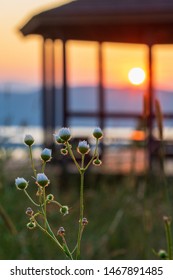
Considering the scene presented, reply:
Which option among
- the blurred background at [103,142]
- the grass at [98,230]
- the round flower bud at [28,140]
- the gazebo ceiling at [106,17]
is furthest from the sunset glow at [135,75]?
the round flower bud at [28,140]

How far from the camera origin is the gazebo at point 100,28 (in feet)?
35.9

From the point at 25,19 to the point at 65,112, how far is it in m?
1.53

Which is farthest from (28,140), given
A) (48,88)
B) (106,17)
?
(48,88)

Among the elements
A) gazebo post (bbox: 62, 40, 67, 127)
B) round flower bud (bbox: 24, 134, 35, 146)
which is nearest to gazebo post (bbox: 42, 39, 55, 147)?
gazebo post (bbox: 62, 40, 67, 127)

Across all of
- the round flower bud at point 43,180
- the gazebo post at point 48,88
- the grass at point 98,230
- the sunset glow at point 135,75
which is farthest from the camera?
the sunset glow at point 135,75

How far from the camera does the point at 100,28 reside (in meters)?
13.0

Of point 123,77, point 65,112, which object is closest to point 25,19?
point 65,112

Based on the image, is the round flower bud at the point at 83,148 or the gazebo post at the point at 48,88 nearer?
the round flower bud at the point at 83,148

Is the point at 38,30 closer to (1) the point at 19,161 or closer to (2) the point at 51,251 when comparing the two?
(1) the point at 19,161

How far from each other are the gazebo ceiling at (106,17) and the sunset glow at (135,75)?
236cm

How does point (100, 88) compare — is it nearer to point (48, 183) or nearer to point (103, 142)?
point (103, 142)

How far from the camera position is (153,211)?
4285 mm

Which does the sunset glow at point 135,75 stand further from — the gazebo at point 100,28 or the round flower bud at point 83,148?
the round flower bud at point 83,148
